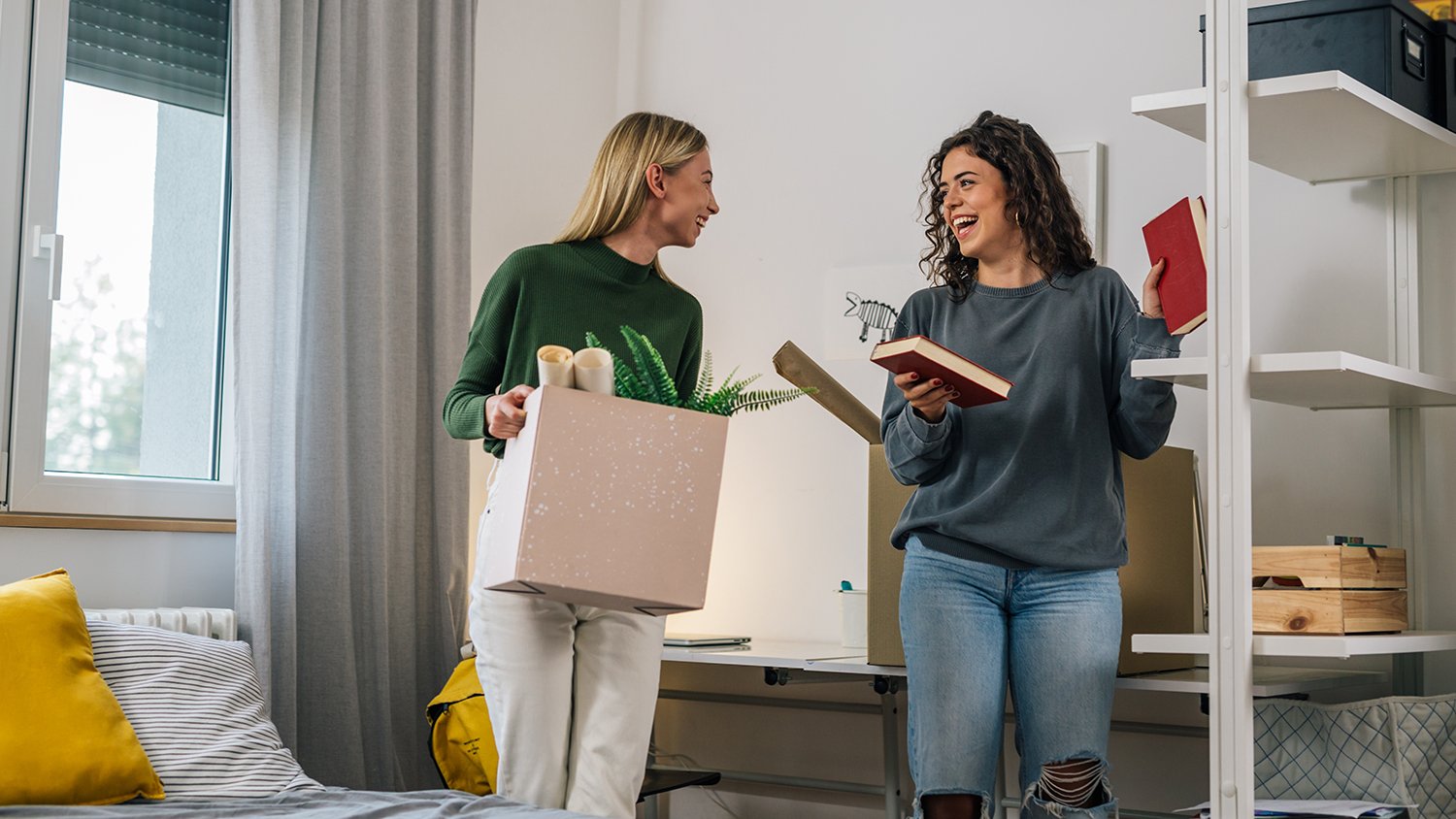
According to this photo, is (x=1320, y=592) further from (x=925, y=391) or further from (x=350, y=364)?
(x=350, y=364)

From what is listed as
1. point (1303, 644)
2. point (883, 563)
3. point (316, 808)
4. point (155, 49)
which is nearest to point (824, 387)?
point (883, 563)

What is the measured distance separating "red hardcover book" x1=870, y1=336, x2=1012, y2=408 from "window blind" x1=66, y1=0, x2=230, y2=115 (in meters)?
1.61

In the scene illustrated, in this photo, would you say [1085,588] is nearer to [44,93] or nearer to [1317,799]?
[1317,799]

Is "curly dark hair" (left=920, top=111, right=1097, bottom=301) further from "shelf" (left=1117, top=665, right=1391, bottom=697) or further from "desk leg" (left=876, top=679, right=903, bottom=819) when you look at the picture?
"desk leg" (left=876, top=679, right=903, bottom=819)

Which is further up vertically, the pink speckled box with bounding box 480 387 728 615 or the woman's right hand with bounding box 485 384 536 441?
the woman's right hand with bounding box 485 384 536 441

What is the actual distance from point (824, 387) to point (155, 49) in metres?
1.42

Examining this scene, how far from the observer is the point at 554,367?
5.02 ft

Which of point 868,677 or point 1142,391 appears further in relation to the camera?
point 868,677

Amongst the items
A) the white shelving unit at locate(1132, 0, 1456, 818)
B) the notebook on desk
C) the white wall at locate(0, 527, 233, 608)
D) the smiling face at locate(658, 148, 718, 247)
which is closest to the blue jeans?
the white shelving unit at locate(1132, 0, 1456, 818)

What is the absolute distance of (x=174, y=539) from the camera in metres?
2.56

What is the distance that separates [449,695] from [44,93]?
1295mm

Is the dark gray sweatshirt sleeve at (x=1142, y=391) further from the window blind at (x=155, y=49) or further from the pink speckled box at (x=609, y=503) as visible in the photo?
the window blind at (x=155, y=49)

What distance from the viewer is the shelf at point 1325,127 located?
6.13ft

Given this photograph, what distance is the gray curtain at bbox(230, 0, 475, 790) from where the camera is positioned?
2.59m
